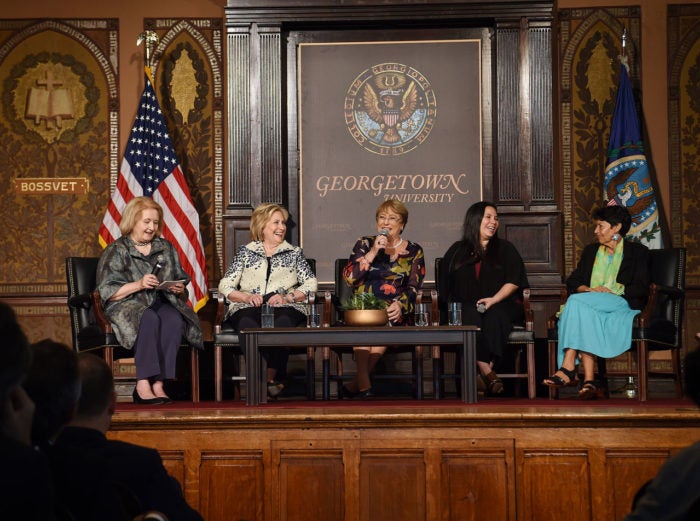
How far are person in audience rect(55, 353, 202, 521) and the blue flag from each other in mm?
4976

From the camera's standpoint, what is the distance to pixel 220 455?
430cm

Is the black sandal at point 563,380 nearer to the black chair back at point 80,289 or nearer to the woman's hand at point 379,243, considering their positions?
the woman's hand at point 379,243

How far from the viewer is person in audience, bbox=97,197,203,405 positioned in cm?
562

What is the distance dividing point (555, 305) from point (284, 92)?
2438 millimetres

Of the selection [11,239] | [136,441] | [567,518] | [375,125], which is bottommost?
[567,518]

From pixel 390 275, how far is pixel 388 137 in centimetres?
153

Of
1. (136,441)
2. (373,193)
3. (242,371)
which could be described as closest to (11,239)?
(242,371)

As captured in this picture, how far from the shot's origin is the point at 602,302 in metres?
5.77

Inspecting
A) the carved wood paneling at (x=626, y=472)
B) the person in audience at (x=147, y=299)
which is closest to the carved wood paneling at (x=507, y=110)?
the person in audience at (x=147, y=299)

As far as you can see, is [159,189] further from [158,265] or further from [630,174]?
[630,174]

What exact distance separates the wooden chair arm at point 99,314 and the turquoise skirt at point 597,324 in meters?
2.59

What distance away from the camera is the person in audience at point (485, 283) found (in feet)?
19.4

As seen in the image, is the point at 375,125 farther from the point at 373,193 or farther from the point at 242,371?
the point at 242,371

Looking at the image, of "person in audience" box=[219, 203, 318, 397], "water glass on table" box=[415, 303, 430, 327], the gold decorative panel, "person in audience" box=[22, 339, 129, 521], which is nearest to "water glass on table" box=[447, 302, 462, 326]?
"water glass on table" box=[415, 303, 430, 327]
